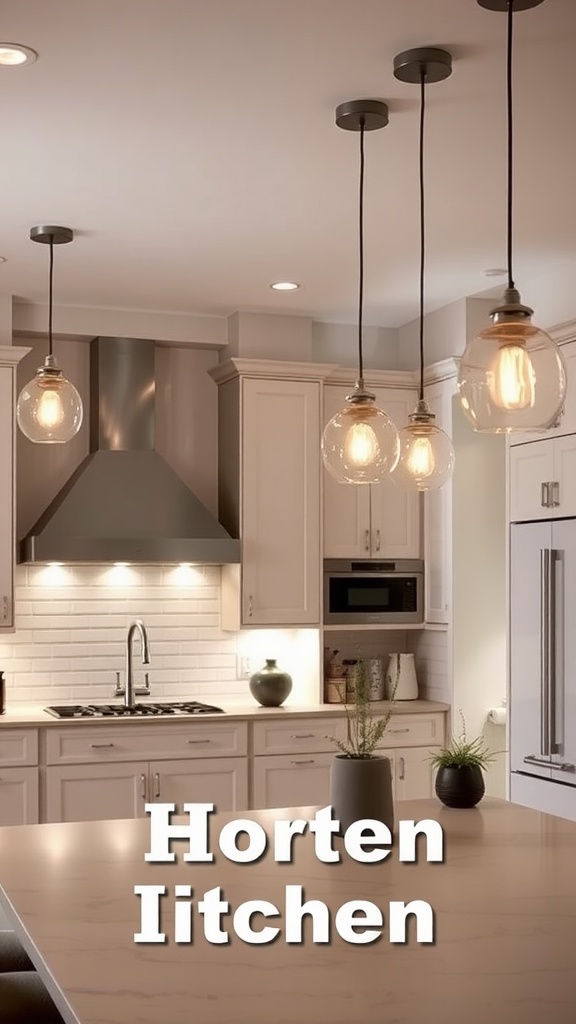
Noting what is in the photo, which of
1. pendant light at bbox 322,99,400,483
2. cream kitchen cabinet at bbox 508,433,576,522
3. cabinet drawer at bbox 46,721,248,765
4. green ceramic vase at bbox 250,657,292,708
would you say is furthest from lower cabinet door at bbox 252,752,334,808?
pendant light at bbox 322,99,400,483

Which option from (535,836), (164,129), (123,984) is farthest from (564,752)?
(123,984)

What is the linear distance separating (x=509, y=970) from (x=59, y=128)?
2.65m

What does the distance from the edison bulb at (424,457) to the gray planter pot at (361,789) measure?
75 centimetres

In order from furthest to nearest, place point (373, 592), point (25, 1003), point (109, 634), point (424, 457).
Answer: point (373, 592) → point (109, 634) → point (424, 457) → point (25, 1003)

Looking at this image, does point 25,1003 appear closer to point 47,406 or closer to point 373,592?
point 47,406

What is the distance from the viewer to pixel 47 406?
3.67 m

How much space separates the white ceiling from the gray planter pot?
70.3 inches

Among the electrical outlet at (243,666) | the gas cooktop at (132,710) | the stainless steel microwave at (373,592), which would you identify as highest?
the stainless steel microwave at (373,592)

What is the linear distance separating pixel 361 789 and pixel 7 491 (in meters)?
3.01

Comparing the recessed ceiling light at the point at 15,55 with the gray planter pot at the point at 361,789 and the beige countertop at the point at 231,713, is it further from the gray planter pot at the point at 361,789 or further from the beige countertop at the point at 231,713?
the beige countertop at the point at 231,713

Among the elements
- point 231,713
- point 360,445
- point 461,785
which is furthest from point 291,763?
point 360,445

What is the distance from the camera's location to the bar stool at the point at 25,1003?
2.58 meters

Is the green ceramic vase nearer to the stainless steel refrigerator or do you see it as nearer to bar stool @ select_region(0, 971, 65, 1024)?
the stainless steel refrigerator

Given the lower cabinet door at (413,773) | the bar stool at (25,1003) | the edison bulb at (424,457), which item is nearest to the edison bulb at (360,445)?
the edison bulb at (424,457)
